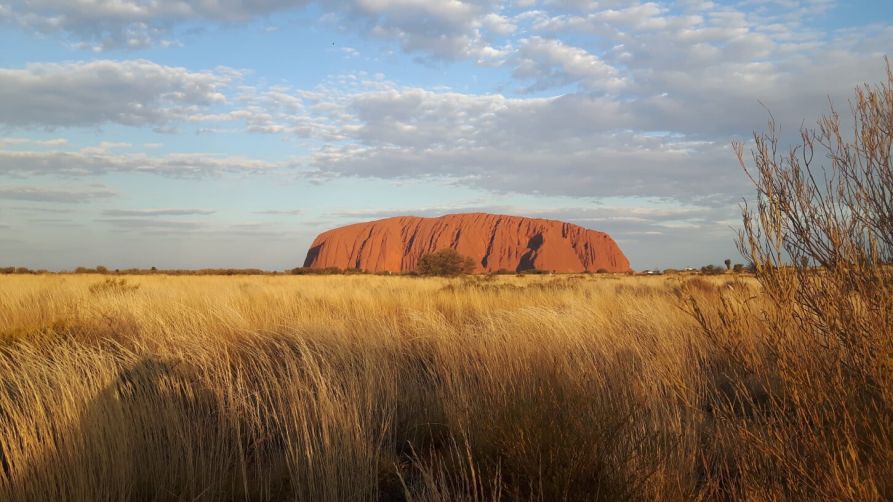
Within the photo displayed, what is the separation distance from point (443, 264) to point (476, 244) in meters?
77.9

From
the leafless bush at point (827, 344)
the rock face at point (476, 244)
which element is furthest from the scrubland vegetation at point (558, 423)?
the rock face at point (476, 244)

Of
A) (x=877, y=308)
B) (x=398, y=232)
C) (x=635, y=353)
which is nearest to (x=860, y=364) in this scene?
(x=877, y=308)

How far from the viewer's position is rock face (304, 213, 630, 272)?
12388 cm

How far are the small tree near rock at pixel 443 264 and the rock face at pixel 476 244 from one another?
2620 inches

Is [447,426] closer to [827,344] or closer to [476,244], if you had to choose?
[827,344]

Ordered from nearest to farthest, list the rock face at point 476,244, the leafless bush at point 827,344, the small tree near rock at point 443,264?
1. the leafless bush at point 827,344
2. the small tree near rock at point 443,264
3. the rock face at point 476,244

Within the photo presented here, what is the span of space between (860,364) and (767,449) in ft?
2.44

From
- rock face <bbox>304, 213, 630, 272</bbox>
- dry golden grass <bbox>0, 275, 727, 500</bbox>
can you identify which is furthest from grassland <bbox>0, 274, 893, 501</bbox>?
rock face <bbox>304, 213, 630, 272</bbox>

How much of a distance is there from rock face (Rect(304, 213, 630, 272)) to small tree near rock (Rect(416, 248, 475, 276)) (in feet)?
218

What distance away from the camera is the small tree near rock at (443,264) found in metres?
50.6

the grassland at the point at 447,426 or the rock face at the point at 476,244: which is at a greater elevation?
the rock face at the point at 476,244

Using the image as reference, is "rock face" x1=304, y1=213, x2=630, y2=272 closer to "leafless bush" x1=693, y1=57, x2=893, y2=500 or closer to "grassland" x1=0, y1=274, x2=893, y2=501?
"grassland" x1=0, y1=274, x2=893, y2=501

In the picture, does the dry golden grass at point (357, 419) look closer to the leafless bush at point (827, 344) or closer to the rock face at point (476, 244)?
the leafless bush at point (827, 344)

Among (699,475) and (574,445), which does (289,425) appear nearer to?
(574,445)
